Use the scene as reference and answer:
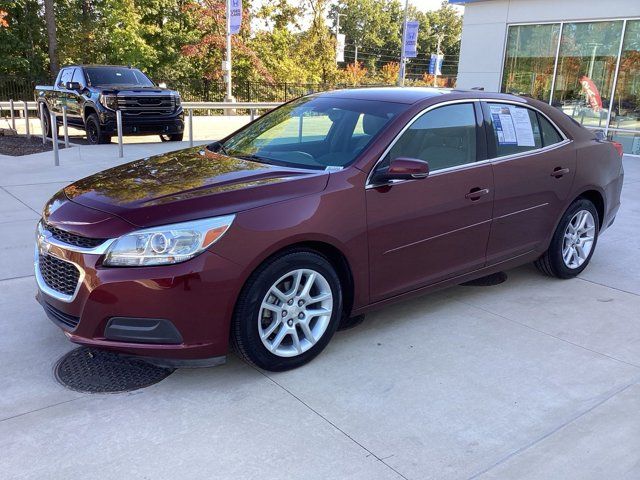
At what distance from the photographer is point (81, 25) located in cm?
3056

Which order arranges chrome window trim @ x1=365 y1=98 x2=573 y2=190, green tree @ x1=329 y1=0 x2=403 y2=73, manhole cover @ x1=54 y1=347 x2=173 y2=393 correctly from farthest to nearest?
green tree @ x1=329 y1=0 x2=403 y2=73 < chrome window trim @ x1=365 y1=98 x2=573 y2=190 < manhole cover @ x1=54 y1=347 x2=173 y2=393

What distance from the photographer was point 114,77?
1404 centimetres

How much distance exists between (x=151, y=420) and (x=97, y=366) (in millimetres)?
734

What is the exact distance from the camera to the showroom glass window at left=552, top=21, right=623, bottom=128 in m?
13.6

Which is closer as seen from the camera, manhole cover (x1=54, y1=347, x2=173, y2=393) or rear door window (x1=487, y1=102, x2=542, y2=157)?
manhole cover (x1=54, y1=347, x2=173, y2=393)

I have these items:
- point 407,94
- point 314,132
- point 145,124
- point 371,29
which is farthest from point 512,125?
point 371,29

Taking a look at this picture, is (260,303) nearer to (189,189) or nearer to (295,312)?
(295,312)

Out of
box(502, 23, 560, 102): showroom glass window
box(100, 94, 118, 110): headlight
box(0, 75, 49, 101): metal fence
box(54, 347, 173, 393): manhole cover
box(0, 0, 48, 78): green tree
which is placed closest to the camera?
box(54, 347, 173, 393): manhole cover

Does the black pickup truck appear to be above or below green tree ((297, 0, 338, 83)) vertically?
below

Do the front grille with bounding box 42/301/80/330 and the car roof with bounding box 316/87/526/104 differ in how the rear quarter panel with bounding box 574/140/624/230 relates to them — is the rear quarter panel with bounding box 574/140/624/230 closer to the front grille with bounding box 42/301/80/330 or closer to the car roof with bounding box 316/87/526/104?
the car roof with bounding box 316/87/526/104

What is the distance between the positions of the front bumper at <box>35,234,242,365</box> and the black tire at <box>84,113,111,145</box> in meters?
11.0

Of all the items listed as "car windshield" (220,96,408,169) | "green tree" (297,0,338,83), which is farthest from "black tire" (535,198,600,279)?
"green tree" (297,0,338,83)

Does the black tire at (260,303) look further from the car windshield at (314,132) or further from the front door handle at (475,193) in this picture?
the front door handle at (475,193)

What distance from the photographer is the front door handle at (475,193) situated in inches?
163
